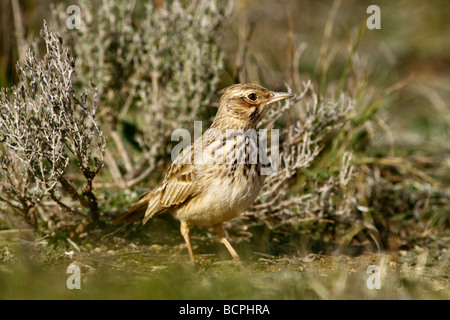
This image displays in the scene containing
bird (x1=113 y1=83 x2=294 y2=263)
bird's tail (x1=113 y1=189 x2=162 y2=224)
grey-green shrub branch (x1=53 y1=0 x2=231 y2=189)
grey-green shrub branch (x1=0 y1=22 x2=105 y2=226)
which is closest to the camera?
grey-green shrub branch (x1=0 y1=22 x2=105 y2=226)

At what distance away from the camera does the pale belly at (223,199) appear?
4.43 meters

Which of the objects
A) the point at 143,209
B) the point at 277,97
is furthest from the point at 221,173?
the point at 143,209

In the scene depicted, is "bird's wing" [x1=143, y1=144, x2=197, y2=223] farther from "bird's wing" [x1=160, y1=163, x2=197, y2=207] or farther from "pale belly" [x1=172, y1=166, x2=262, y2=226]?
"pale belly" [x1=172, y1=166, x2=262, y2=226]

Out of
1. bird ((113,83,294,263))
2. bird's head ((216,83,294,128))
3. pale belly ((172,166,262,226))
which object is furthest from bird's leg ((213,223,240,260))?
bird's head ((216,83,294,128))

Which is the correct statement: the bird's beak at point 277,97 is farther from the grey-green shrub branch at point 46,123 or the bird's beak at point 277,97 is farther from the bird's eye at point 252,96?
the grey-green shrub branch at point 46,123

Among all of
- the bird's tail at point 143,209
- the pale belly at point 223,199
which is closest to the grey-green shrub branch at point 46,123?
the bird's tail at point 143,209

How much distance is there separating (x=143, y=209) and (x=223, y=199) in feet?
3.49

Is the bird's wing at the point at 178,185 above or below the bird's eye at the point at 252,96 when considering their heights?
below

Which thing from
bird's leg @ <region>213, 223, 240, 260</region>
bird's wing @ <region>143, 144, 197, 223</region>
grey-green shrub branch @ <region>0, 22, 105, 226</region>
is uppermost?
grey-green shrub branch @ <region>0, 22, 105, 226</region>

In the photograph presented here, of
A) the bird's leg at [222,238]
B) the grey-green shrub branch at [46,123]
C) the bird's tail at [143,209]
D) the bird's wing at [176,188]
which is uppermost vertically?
the grey-green shrub branch at [46,123]

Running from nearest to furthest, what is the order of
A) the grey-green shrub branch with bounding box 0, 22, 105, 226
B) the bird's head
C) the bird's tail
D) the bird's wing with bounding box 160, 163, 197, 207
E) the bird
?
1. the grey-green shrub branch with bounding box 0, 22, 105, 226
2. the bird
3. the bird's wing with bounding box 160, 163, 197, 207
4. the bird's head
5. the bird's tail

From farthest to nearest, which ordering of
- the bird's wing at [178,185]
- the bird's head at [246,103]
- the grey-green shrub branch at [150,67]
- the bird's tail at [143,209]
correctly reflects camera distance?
the grey-green shrub branch at [150,67], the bird's tail at [143,209], the bird's head at [246,103], the bird's wing at [178,185]

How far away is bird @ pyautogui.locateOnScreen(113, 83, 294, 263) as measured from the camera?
176 inches

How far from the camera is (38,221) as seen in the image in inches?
209
